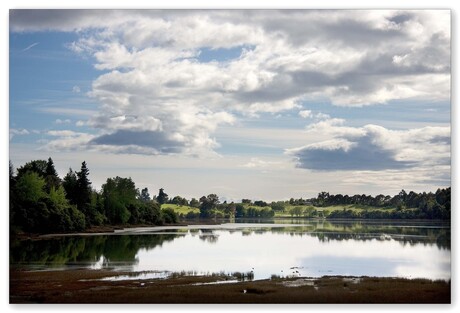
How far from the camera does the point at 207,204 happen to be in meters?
19.7

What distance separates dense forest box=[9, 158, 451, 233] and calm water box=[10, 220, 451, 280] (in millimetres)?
290

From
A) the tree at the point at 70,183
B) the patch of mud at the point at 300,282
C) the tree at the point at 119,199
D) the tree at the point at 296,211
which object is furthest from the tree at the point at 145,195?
the patch of mud at the point at 300,282

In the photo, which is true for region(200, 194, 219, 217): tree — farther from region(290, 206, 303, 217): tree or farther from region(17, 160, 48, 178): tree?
region(17, 160, 48, 178): tree

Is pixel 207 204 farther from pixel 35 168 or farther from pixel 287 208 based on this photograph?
pixel 35 168

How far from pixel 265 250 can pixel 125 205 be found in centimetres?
303

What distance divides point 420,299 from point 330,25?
5622 mm

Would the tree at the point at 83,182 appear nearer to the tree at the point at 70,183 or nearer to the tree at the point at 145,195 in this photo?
the tree at the point at 70,183

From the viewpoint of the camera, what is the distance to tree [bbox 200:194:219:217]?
19.5 meters

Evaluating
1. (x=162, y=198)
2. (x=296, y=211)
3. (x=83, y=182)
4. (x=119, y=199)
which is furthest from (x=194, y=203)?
(x=83, y=182)

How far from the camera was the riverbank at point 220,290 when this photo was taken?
18531 millimetres

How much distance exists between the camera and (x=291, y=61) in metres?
19.3

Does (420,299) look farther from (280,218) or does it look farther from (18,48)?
(18,48)

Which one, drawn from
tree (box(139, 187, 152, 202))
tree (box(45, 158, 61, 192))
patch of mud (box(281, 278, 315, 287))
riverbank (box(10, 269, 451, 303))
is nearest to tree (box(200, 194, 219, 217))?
tree (box(139, 187, 152, 202))

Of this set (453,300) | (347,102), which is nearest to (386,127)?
(347,102)
